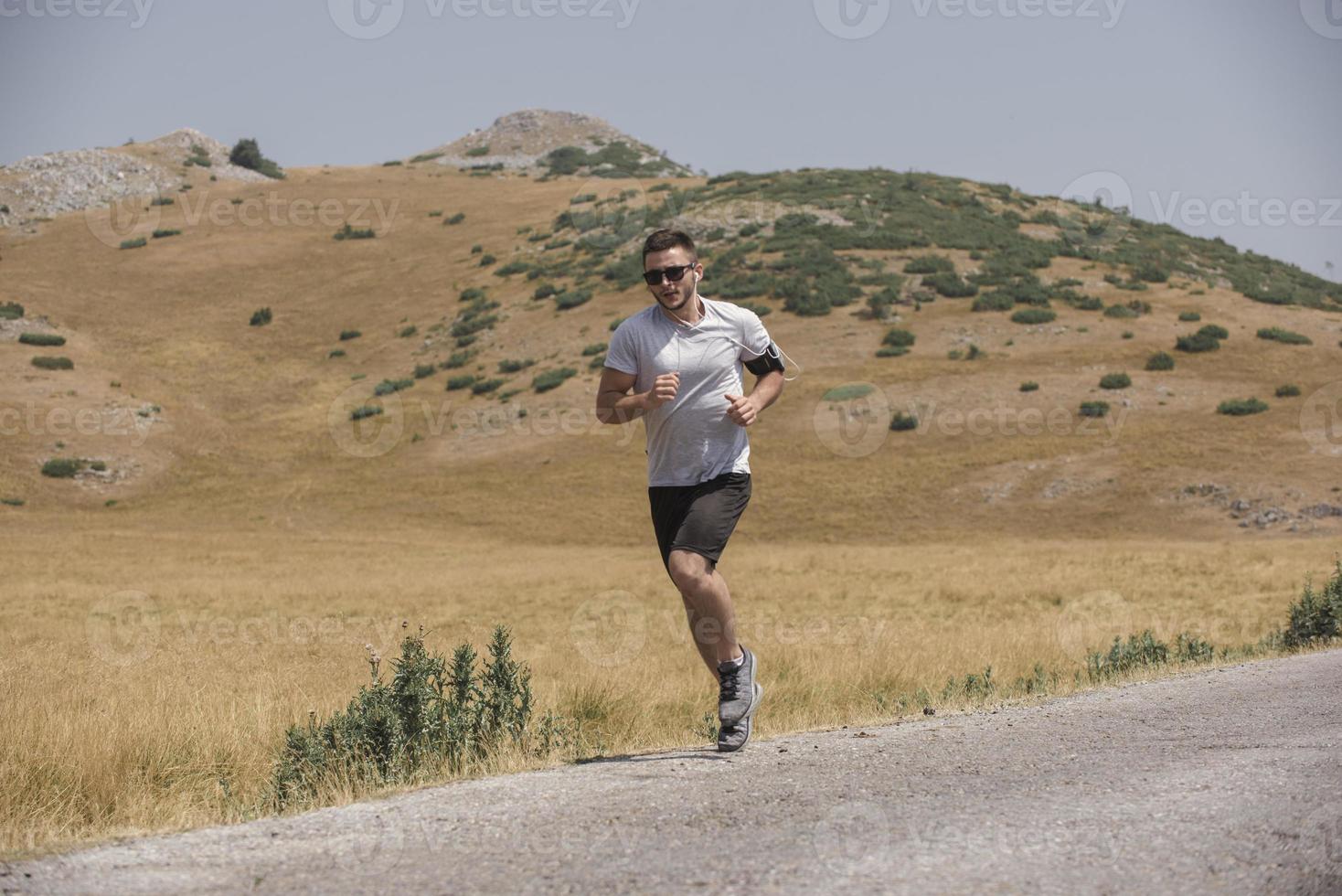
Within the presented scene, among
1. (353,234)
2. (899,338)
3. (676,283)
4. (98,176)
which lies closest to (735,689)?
(676,283)

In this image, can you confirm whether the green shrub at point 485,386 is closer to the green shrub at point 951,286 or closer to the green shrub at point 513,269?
the green shrub at point 513,269

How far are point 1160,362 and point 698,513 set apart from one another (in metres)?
52.5

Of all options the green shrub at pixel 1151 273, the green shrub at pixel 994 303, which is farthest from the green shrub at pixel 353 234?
the green shrub at pixel 1151 273

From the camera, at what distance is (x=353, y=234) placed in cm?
9456

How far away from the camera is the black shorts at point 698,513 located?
233 inches

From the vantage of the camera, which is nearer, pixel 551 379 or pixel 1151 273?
pixel 551 379

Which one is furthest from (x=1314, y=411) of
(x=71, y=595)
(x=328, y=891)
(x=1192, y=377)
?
(x=328, y=891)

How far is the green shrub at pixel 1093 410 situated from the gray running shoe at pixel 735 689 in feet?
153

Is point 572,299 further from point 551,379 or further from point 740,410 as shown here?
point 740,410

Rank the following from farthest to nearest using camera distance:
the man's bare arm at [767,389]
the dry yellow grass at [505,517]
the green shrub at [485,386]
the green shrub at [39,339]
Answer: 1. the green shrub at [39,339]
2. the green shrub at [485,386]
3. the dry yellow grass at [505,517]
4. the man's bare arm at [767,389]

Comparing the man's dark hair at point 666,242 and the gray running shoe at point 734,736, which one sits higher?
the man's dark hair at point 666,242

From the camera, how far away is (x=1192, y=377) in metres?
52.9

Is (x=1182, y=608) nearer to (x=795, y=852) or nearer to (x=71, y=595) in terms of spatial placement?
(x=795, y=852)

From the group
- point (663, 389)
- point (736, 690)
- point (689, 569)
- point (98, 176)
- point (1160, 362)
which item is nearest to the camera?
point (663, 389)
